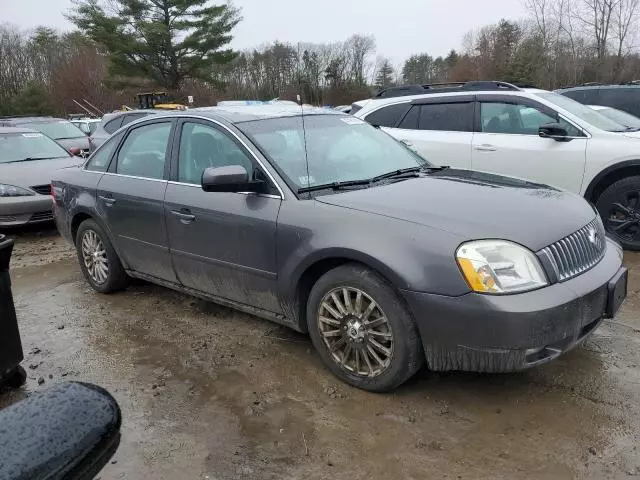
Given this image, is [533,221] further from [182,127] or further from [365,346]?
[182,127]

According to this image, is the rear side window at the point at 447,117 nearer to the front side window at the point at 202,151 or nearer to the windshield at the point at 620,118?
the windshield at the point at 620,118

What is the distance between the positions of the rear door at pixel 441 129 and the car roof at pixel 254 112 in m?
2.48

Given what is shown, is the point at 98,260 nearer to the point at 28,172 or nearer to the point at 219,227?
the point at 219,227

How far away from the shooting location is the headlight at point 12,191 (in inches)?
313

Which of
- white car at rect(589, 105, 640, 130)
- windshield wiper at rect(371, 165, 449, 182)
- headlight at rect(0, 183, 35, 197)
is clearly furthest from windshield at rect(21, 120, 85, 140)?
windshield wiper at rect(371, 165, 449, 182)

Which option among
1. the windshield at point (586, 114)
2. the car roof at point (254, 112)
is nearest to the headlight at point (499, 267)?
the car roof at point (254, 112)

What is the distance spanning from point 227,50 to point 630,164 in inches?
1433

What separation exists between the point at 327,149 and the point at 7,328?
7.62ft

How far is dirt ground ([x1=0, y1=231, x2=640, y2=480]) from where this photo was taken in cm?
268

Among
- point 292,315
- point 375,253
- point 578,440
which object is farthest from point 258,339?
point 578,440

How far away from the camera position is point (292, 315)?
3.60 metres

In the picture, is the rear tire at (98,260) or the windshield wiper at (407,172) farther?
the rear tire at (98,260)

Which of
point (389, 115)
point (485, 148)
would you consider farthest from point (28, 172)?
point (485, 148)

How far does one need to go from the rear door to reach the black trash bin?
4613 millimetres
